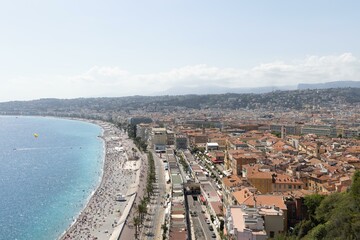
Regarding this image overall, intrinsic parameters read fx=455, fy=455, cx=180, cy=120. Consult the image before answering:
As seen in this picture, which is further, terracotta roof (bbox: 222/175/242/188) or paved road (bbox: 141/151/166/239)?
terracotta roof (bbox: 222/175/242/188)

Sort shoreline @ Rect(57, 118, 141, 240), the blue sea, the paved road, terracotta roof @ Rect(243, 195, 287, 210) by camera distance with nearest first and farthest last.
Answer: terracotta roof @ Rect(243, 195, 287, 210) → the paved road → shoreline @ Rect(57, 118, 141, 240) → the blue sea

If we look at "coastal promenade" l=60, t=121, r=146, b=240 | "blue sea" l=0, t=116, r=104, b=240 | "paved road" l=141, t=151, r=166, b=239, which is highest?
"paved road" l=141, t=151, r=166, b=239

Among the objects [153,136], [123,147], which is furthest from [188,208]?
[123,147]

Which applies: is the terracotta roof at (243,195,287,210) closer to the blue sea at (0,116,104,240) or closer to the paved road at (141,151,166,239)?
the paved road at (141,151,166,239)

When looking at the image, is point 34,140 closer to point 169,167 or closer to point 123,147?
point 123,147

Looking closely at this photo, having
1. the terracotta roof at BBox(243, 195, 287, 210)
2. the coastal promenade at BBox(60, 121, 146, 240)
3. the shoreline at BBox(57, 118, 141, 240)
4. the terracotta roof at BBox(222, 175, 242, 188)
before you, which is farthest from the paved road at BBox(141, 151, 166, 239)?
the terracotta roof at BBox(243, 195, 287, 210)

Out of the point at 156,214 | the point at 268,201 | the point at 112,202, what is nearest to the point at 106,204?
the point at 112,202
